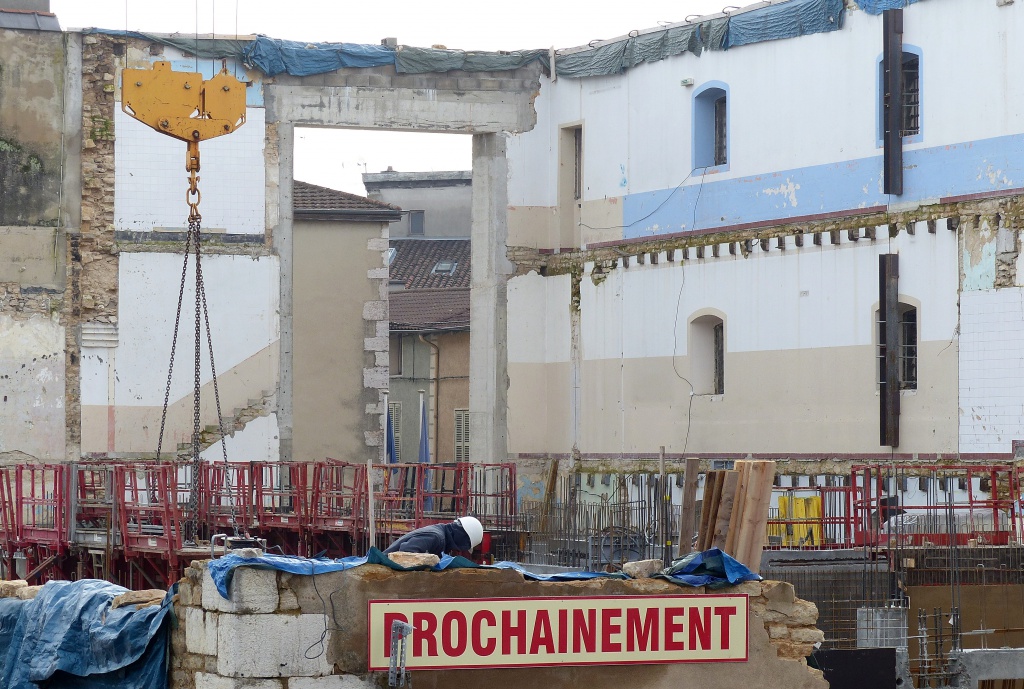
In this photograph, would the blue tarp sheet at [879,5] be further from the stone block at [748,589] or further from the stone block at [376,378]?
the stone block at [748,589]

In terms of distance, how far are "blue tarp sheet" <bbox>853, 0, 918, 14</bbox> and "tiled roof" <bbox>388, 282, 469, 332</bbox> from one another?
2237cm

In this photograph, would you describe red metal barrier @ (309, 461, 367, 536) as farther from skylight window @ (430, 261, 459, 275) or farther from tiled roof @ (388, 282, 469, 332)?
skylight window @ (430, 261, 459, 275)

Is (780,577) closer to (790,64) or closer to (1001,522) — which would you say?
(1001,522)

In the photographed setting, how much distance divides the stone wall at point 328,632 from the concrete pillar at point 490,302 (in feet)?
57.8

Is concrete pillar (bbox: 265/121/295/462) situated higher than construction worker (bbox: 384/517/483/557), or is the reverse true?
concrete pillar (bbox: 265/121/295/462)

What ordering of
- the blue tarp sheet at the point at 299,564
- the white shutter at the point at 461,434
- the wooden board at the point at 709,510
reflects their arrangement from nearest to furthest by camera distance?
the blue tarp sheet at the point at 299,564 → the wooden board at the point at 709,510 → the white shutter at the point at 461,434

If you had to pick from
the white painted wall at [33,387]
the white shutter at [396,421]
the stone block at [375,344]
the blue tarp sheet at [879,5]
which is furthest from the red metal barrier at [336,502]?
the white shutter at [396,421]

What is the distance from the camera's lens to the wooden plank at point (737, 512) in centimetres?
1600

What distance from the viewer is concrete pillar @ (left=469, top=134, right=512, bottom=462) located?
3167cm

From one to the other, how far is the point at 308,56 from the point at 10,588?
16.3 meters

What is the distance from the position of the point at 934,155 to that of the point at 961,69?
135 centimetres

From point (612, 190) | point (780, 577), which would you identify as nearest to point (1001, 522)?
point (780, 577)

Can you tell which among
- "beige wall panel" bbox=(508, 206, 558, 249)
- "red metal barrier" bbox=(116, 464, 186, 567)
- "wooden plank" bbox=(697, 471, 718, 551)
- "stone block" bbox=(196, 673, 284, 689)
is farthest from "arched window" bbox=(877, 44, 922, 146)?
"stone block" bbox=(196, 673, 284, 689)

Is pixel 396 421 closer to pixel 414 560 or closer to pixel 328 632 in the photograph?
pixel 414 560
